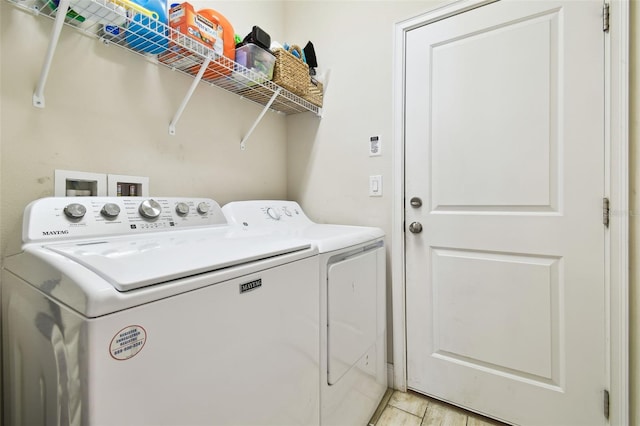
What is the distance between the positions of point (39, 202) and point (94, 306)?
0.62 meters

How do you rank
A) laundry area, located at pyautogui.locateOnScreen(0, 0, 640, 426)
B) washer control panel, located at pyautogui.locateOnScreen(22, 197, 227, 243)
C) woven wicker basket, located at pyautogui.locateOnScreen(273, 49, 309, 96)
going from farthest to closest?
woven wicker basket, located at pyautogui.locateOnScreen(273, 49, 309, 96)
washer control panel, located at pyautogui.locateOnScreen(22, 197, 227, 243)
laundry area, located at pyautogui.locateOnScreen(0, 0, 640, 426)

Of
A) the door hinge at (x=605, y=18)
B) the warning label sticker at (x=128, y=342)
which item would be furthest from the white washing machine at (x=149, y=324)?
the door hinge at (x=605, y=18)

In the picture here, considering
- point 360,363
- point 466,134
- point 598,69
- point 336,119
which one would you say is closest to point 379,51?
point 336,119

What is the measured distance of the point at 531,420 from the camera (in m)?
1.38

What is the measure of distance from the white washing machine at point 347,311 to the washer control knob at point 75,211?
1.89 feet

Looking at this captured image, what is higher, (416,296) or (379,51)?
(379,51)

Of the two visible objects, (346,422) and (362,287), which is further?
(362,287)

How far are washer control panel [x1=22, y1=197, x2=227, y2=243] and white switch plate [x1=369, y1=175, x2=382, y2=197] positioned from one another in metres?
0.95

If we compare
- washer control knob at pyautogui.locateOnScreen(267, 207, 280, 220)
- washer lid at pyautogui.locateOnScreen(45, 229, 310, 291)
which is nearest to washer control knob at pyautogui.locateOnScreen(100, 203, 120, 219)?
washer lid at pyautogui.locateOnScreen(45, 229, 310, 291)

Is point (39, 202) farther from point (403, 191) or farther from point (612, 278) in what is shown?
point (612, 278)

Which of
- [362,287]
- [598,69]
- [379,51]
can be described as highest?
[379,51]

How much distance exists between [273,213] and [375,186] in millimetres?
622

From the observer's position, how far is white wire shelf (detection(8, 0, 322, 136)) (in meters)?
0.97

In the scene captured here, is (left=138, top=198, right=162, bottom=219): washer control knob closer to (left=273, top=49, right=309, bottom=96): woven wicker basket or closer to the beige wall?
(left=273, top=49, right=309, bottom=96): woven wicker basket
